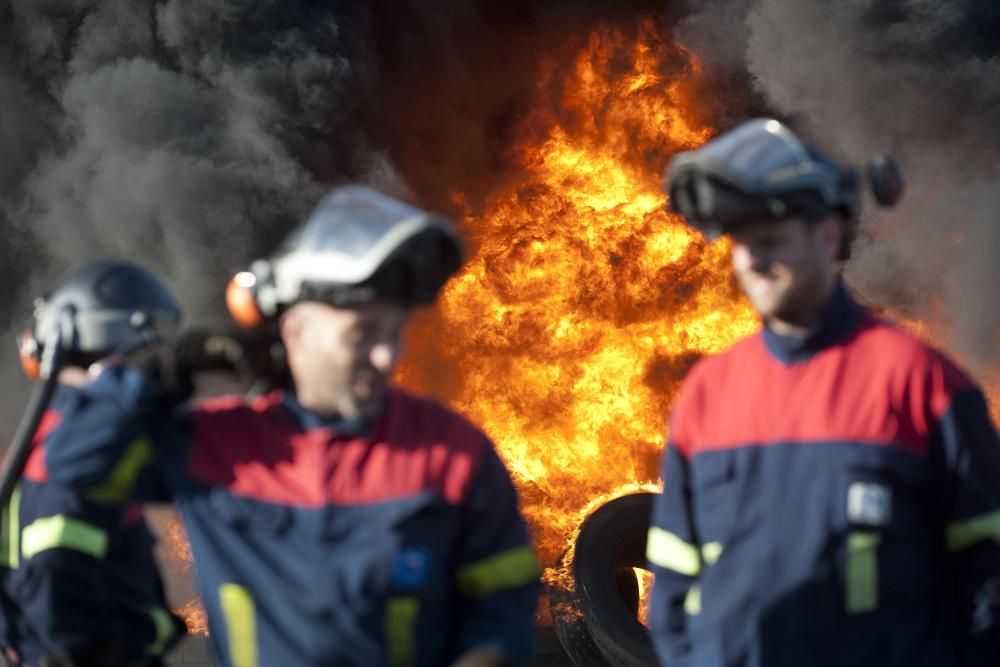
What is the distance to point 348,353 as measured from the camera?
7.34ft

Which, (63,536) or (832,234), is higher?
(832,234)

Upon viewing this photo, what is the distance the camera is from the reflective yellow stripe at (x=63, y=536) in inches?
110

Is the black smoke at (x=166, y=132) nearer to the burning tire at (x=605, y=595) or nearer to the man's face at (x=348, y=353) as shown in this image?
the burning tire at (x=605, y=595)

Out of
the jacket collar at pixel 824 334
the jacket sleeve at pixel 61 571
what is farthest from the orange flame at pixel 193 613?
the jacket collar at pixel 824 334

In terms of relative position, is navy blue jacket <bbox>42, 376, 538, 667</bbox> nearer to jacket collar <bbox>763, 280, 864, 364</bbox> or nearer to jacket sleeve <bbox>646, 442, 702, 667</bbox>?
jacket sleeve <bbox>646, 442, 702, 667</bbox>

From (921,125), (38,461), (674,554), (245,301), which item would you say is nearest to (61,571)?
(38,461)

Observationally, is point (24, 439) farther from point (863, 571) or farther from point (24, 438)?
point (863, 571)

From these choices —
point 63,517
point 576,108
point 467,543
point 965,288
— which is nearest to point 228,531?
point 467,543

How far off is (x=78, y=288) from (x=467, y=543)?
1.49m

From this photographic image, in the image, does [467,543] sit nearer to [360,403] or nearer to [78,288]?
[360,403]

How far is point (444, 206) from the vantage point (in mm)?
13625

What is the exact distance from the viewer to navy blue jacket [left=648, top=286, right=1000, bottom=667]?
2320 mm

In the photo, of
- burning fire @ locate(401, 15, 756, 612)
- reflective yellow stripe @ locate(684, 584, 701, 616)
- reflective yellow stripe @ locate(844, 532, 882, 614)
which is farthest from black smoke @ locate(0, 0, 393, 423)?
reflective yellow stripe @ locate(844, 532, 882, 614)

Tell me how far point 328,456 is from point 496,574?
1.36 ft
